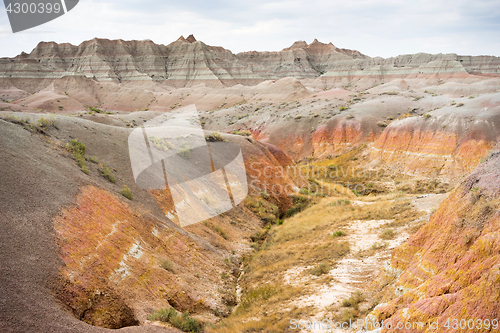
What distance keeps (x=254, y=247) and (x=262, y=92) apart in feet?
236

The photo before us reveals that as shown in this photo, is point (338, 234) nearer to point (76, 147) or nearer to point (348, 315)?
point (348, 315)

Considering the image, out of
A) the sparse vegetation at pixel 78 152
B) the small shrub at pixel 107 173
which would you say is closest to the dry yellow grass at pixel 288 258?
the small shrub at pixel 107 173

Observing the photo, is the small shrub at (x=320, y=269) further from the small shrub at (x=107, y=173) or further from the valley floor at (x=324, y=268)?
the small shrub at (x=107, y=173)

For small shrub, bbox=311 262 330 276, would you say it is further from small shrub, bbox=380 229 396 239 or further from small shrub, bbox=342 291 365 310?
small shrub, bbox=380 229 396 239

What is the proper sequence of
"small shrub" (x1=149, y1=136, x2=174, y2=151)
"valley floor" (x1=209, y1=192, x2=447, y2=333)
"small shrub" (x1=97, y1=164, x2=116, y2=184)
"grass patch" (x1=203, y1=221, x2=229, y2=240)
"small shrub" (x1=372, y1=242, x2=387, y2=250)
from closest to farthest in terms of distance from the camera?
1. "valley floor" (x1=209, y1=192, x2=447, y2=333)
2. "small shrub" (x1=372, y1=242, x2=387, y2=250)
3. "small shrub" (x1=97, y1=164, x2=116, y2=184)
4. "grass patch" (x1=203, y1=221, x2=229, y2=240)
5. "small shrub" (x1=149, y1=136, x2=174, y2=151)

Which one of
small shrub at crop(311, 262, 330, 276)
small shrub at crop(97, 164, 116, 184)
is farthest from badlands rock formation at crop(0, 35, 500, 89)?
small shrub at crop(311, 262, 330, 276)

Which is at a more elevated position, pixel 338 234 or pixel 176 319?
pixel 176 319

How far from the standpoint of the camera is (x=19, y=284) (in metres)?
6.56

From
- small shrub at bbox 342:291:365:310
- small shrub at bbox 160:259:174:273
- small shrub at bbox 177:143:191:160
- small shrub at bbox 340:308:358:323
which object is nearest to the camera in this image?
small shrub at bbox 340:308:358:323

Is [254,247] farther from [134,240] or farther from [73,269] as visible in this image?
[73,269]

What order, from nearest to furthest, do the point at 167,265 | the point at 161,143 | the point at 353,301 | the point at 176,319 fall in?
the point at 176,319, the point at 353,301, the point at 167,265, the point at 161,143

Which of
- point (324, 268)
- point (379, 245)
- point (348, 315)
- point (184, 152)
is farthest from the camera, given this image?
point (184, 152)

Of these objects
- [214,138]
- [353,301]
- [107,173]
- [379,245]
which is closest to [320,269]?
[379,245]

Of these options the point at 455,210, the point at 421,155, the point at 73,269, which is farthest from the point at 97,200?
the point at 421,155
